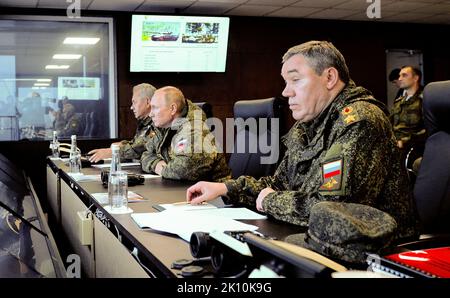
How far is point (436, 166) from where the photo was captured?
1964 mm

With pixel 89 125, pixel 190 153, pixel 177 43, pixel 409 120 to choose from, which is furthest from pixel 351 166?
pixel 89 125

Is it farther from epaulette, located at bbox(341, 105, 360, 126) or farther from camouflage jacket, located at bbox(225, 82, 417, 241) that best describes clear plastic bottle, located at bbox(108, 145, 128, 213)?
epaulette, located at bbox(341, 105, 360, 126)

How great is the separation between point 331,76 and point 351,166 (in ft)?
1.15

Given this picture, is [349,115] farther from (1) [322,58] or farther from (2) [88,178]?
(2) [88,178]

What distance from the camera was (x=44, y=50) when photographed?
21.0 feet

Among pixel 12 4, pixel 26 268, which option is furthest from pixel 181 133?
pixel 12 4

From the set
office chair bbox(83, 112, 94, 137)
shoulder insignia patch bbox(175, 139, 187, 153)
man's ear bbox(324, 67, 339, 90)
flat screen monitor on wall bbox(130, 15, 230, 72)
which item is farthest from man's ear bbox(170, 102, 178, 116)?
office chair bbox(83, 112, 94, 137)

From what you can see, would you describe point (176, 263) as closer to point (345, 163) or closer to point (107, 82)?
point (345, 163)

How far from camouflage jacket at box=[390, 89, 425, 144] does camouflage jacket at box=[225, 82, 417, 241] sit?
4.39 m

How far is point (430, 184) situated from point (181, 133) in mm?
1392

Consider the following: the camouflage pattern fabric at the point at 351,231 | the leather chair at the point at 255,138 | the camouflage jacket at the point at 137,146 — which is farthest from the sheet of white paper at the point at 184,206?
the camouflage jacket at the point at 137,146

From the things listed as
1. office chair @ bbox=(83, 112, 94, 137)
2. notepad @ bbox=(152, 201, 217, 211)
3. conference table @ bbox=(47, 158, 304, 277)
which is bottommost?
conference table @ bbox=(47, 158, 304, 277)

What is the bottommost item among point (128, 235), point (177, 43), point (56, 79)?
point (128, 235)

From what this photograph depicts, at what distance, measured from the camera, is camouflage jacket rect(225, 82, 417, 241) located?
1.42 m
